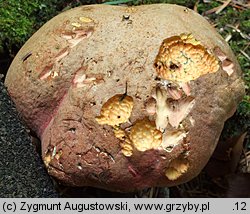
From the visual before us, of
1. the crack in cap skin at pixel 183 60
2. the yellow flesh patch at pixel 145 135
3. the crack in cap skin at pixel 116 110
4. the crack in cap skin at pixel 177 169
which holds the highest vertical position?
the crack in cap skin at pixel 183 60

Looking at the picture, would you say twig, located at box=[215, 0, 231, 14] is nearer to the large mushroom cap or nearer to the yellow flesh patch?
the large mushroom cap

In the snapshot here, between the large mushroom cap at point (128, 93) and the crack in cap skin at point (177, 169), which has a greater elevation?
the large mushroom cap at point (128, 93)

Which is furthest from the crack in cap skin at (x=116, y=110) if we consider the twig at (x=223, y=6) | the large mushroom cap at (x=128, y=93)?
the twig at (x=223, y=6)

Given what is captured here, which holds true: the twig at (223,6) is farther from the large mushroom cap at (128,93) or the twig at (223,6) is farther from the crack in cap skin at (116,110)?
the crack in cap skin at (116,110)

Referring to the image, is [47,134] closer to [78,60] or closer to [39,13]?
[78,60]

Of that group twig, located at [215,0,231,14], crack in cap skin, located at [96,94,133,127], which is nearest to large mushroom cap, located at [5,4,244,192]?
crack in cap skin, located at [96,94,133,127]

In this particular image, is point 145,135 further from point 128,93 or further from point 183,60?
point 183,60

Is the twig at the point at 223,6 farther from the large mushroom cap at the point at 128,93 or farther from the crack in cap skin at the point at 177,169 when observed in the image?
the crack in cap skin at the point at 177,169

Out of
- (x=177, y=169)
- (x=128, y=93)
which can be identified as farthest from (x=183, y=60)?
(x=177, y=169)

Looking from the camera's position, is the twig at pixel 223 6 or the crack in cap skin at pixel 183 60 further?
the twig at pixel 223 6
